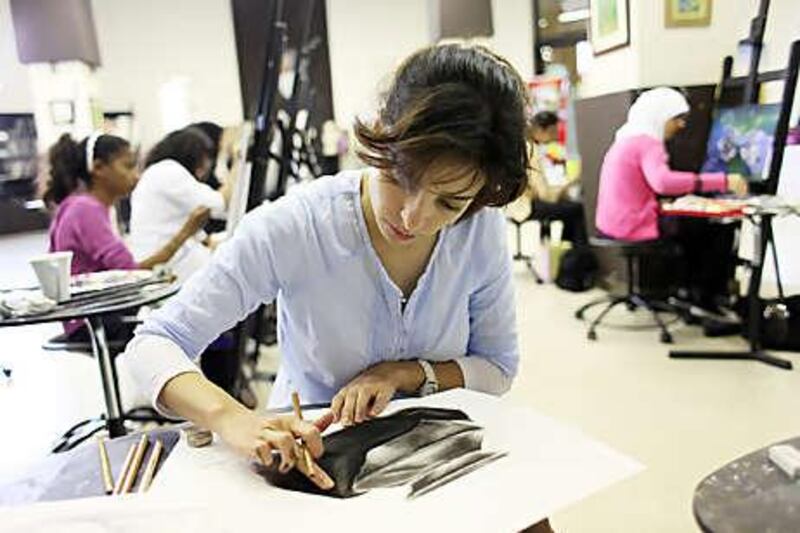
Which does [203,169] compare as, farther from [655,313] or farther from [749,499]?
[749,499]

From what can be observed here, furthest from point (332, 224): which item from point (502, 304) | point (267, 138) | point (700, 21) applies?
point (700, 21)

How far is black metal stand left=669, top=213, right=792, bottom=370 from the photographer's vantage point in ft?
8.88

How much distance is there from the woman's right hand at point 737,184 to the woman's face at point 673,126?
1.41 ft

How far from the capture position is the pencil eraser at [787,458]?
66 centimetres

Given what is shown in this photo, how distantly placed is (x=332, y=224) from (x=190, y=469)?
0.37m

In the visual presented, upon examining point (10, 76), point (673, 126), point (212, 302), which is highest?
point (10, 76)

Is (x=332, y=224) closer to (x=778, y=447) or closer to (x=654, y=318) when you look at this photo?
(x=778, y=447)

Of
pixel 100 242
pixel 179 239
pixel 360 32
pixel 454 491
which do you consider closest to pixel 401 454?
pixel 454 491

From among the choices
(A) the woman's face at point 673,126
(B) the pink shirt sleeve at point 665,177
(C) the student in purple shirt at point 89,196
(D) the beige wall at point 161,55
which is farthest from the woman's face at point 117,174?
(A) the woman's face at point 673,126

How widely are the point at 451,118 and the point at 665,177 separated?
2.70m

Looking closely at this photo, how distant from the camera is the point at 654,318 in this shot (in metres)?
3.42

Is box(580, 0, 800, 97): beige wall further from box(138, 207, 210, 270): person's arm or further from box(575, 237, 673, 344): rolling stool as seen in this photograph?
box(138, 207, 210, 270): person's arm

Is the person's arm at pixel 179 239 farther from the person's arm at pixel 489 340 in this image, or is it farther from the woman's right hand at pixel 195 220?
the person's arm at pixel 489 340

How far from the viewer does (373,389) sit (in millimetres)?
858
